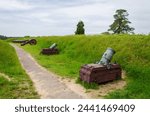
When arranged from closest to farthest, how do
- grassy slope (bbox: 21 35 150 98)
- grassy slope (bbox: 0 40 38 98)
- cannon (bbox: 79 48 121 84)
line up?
grassy slope (bbox: 0 40 38 98) < grassy slope (bbox: 21 35 150 98) < cannon (bbox: 79 48 121 84)

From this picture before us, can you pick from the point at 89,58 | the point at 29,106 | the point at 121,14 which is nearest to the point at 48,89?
the point at 29,106

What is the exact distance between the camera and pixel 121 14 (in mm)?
64812

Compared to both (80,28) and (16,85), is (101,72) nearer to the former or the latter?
(16,85)

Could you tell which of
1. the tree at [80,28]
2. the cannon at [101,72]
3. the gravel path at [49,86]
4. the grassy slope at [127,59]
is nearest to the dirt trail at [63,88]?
the gravel path at [49,86]

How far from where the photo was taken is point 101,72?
13922 mm

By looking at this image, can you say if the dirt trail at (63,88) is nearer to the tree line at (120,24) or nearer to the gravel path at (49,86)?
the gravel path at (49,86)

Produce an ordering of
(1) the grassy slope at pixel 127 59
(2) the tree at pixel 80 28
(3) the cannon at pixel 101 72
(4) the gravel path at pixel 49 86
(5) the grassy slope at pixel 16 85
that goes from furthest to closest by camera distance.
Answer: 1. (2) the tree at pixel 80 28
2. (3) the cannon at pixel 101 72
3. (1) the grassy slope at pixel 127 59
4. (5) the grassy slope at pixel 16 85
5. (4) the gravel path at pixel 49 86

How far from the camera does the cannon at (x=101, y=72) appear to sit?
1369cm

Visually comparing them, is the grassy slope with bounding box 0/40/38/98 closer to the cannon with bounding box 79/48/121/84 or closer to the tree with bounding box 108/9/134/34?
the cannon with bounding box 79/48/121/84

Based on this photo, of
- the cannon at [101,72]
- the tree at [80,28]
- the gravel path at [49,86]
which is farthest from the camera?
the tree at [80,28]

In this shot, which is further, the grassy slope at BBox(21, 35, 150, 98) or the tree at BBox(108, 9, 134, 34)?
the tree at BBox(108, 9, 134, 34)

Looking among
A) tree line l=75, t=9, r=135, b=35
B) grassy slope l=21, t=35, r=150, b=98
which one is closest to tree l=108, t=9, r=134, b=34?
tree line l=75, t=9, r=135, b=35

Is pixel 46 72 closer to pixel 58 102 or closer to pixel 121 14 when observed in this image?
pixel 58 102

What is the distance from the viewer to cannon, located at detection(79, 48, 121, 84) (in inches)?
539
